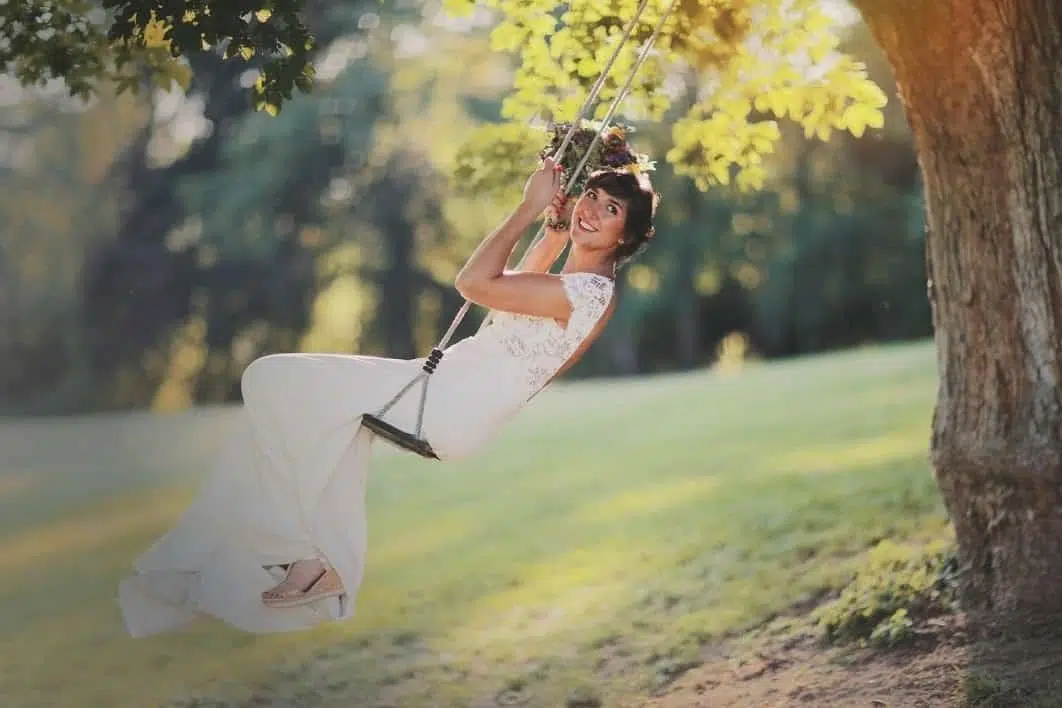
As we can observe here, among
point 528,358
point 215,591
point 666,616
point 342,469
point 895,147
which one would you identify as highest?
point 895,147

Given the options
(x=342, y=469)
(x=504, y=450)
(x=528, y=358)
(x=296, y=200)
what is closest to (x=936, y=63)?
(x=528, y=358)

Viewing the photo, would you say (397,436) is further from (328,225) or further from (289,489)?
(328,225)

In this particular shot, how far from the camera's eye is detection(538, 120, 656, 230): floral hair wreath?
122 inches

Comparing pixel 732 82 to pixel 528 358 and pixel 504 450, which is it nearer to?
pixel 528 358

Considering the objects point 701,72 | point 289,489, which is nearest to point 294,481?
point 289,489

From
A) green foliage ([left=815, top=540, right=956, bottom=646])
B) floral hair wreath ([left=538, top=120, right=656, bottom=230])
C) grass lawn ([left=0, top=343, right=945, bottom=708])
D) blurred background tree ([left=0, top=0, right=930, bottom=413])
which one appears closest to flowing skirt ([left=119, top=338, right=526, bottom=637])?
floral hair wreath ([left=538, top=120, right=656, bottom=230])

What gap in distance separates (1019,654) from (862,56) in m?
12.6

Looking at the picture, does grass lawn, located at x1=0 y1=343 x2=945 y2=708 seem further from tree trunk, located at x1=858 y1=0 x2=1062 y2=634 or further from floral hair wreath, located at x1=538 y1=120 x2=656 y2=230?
floral hair wreath, located at x1=538 y1=120 x2=656 y2=230

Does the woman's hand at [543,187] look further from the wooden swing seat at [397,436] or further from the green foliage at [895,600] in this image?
the green foliage at [895,600]

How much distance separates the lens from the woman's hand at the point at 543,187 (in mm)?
2877

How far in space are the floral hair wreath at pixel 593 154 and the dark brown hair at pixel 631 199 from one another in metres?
0.02

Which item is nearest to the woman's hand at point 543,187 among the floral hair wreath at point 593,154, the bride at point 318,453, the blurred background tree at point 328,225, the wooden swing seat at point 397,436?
the bride at point 318,453

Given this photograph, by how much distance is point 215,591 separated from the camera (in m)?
2.84

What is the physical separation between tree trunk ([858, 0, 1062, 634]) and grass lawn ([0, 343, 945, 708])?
4.74 ft
